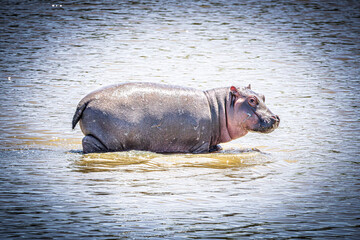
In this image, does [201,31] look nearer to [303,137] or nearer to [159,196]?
[303,137]

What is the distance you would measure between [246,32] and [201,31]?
1681 millimetres

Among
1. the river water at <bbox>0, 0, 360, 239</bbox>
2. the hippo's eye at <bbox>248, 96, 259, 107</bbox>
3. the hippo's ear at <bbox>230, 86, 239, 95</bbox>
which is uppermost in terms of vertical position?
the hippo's ear at <bbox>230, 86, 239, 95</bbox>

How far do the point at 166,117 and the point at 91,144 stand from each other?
47.2 inches

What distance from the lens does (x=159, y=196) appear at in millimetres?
7117

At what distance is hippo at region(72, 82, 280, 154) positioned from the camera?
918cm

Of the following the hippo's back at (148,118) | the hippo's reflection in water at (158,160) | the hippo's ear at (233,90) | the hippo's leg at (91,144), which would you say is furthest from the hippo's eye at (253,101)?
the hippo's leg at (91,144)

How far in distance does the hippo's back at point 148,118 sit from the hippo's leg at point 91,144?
6cm

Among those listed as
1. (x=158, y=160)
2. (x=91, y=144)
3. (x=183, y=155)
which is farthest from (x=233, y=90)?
(x=91, y=144)

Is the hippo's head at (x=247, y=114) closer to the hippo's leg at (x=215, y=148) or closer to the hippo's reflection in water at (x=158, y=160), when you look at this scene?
the hippo's leg at (x=215, y=148)

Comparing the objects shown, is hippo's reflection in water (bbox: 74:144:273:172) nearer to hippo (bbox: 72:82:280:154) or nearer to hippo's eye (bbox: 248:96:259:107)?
hippo (bbox: 72:82:280:154)

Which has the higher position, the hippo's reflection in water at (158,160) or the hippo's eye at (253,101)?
the hippo's eye at (253,101)

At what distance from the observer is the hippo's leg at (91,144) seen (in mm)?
9180

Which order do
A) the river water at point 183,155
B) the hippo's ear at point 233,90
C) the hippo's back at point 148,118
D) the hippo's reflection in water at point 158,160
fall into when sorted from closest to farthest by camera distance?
the river water at point 183,155, the hippo's reflection in water at point 158,160, the hippo's back at point 148,118, the hippo's ear at point 233,90

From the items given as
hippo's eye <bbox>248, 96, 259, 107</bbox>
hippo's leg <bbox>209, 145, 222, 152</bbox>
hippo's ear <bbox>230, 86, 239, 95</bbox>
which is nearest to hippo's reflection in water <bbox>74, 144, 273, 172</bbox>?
hippo's leg <bbox>209, 145, 222, 152</bbox>
